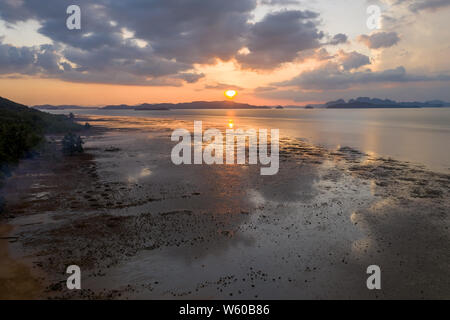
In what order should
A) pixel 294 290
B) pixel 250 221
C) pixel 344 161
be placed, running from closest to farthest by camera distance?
1. pixel 294 290
2. pixel 250 221
3. pixel 344 161

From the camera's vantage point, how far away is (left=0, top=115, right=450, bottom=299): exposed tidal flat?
55.1ft

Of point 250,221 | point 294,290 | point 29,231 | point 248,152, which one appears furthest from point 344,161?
point 29,231

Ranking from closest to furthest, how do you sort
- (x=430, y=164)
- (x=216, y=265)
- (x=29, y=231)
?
1. (x=216, y=265)
2. (x=29, y=231)
3. (x=430, y=164)

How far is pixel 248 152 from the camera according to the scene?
65.0m

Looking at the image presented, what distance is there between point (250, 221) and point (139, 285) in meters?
12.4

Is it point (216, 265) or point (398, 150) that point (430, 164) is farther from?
point (216, 265)

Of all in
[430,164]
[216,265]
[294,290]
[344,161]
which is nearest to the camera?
[294,290]

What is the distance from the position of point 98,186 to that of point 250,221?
71.6 feet

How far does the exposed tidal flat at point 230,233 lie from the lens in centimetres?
1680

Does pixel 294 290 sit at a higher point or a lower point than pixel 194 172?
lower

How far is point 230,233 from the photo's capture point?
77.7ft

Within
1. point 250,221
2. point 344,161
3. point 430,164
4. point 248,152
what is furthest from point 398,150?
point 250,221

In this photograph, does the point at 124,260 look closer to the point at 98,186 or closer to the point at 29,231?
the point at 29,231

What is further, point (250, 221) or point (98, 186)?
point (98, 186)
